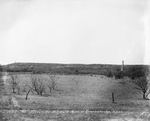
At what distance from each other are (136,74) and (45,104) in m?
26.6

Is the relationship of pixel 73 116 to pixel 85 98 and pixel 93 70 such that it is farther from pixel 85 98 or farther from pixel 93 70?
pixel 93 70

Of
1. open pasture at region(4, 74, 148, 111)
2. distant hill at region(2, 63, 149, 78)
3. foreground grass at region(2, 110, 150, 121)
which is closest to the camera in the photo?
foreground grass at region(2, 110, 150, 121)

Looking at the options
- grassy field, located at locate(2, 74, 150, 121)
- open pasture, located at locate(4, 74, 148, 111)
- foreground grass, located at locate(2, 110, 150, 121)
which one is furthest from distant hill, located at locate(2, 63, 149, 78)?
foreground grass, located at locate(2, 110, 150, 121)

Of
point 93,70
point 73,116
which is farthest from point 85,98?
point 93,70

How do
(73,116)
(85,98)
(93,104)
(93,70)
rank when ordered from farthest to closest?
(93,70), (85,98), (93,104), (73,116)

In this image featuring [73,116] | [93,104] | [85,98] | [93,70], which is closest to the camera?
[73,116]

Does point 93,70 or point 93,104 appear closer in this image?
point 93,104

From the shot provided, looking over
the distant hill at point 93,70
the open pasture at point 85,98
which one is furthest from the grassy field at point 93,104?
the distant hill at point 93,70

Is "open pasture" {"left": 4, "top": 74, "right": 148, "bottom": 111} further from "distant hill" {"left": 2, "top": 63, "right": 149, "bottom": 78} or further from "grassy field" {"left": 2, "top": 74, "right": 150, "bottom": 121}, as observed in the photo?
"distant hill" {"left": 2, "top": 63, "right": 149, "bottom": 78}

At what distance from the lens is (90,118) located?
1551cm

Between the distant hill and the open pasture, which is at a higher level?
the distant hill

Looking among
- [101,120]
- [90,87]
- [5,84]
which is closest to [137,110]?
[101,120]

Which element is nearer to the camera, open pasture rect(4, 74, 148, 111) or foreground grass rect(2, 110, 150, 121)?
foreground grass rect(2, 110, 150, 121)

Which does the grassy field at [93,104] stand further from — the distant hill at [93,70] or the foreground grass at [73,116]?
the distant hill at [93,70]
